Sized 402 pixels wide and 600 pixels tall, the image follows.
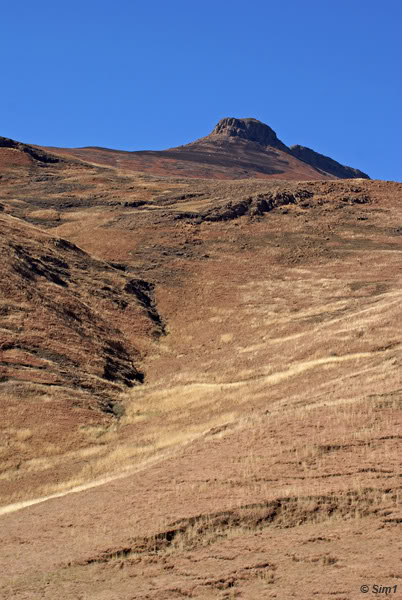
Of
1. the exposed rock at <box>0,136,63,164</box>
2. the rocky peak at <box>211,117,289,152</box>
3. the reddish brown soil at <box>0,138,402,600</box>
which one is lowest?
the reddish brown soil at <box>0,138,402,600</box>

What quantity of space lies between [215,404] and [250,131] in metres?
146

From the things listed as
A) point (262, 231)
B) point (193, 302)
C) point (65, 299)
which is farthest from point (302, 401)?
point (262, 231)

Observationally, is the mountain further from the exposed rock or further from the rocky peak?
the exposed rock

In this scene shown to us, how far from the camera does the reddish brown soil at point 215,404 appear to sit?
33.7 feet

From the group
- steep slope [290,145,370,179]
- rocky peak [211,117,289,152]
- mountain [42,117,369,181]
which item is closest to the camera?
mountain [42,117,369,181]

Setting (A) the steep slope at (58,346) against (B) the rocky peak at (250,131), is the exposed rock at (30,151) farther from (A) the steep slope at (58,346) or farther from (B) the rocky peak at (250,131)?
(B) the rocky peak at (250,131)

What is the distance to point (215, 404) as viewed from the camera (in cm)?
2438

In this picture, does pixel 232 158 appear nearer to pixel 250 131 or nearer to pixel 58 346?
pixel 250 131

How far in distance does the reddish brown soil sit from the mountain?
56.1 m

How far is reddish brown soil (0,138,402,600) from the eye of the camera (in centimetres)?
1026

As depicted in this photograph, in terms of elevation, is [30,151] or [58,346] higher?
[30,151]

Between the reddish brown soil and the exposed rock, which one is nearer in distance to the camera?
the reddish brown soil

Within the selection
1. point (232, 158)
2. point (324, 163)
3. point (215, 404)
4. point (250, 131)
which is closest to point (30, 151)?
point (232, 158)

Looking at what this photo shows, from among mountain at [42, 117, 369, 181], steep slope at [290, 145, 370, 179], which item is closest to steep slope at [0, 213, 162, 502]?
mountain at [42, 117, 369, 181]
